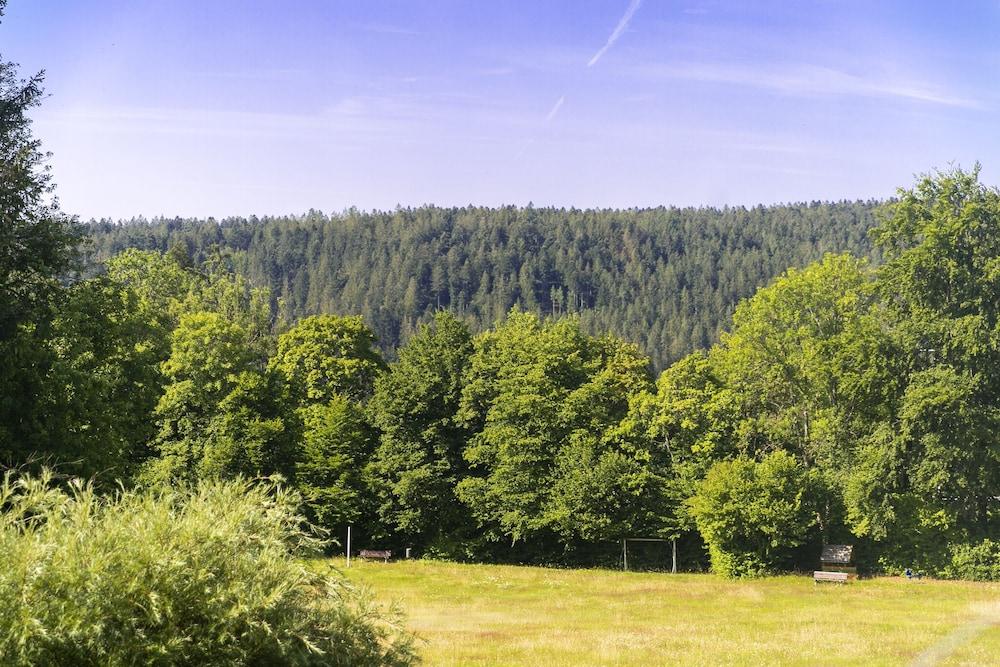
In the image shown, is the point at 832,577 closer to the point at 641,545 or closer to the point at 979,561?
the point at 979,561

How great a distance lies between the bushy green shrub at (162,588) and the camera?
9.77m

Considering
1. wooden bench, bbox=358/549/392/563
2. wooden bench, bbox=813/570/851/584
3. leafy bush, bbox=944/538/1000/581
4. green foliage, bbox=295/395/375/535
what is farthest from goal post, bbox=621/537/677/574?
green foliage, bbox=295/395/375/535

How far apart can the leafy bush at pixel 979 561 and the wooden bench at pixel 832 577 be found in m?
6.48

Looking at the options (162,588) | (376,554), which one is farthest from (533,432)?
(162,588)

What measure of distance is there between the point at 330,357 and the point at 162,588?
6221 centimetres

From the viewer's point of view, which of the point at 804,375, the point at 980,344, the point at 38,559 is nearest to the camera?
the point at 38,559

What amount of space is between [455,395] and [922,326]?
91.4 ft

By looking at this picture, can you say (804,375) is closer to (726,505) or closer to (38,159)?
(726,505)

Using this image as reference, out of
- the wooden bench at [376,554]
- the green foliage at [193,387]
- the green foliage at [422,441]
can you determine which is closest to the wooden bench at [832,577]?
the green foliage at [422,441]

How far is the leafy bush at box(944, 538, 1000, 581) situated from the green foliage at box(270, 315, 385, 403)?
41126mm

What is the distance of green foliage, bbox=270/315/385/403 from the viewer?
71.5 m

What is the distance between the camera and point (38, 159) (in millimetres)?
27797

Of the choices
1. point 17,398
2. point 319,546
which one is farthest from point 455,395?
point 319,546

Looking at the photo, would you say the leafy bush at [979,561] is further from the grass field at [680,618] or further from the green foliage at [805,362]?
the green foliage at [805,362]
